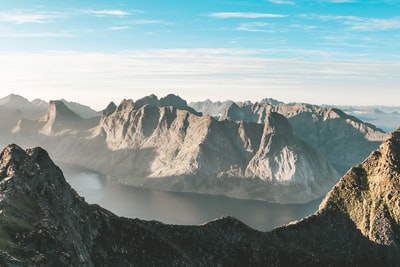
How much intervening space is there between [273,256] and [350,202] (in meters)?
24.1

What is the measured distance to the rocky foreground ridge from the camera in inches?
1880

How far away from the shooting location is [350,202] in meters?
91.3

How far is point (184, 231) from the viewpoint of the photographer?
7494 centimetres

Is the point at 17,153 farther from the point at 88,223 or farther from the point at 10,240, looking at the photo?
the point at 10,240

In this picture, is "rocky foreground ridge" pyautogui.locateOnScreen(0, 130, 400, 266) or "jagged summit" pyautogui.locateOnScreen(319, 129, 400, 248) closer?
"rocky foreground ridge" pyautogui.locateOnScreen(0, 130, 400, 266)

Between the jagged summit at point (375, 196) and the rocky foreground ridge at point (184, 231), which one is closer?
the rocky foreground ridge at point (184, 231)

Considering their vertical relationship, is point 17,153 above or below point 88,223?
above

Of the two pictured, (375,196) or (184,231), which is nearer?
(184,231)

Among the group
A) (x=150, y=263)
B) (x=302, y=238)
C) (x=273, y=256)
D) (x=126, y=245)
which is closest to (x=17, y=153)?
(x=126, y=245)

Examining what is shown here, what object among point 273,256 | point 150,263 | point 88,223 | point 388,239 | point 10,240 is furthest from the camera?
point 388,239

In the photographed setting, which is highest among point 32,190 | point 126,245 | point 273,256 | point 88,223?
point 32,190

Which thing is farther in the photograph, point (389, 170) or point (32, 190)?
point (389, 170)

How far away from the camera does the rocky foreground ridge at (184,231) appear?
47.8 meters

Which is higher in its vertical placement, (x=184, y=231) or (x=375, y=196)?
(x=375, y=196)
